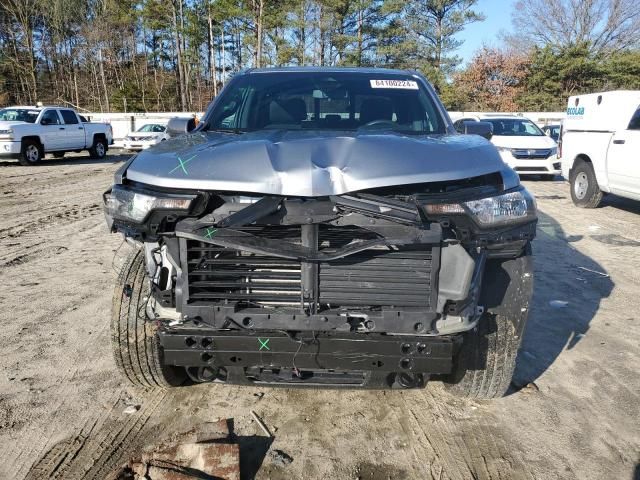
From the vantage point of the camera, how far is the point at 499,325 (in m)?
2.61

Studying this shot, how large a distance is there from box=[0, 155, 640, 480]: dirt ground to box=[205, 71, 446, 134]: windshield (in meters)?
1.76

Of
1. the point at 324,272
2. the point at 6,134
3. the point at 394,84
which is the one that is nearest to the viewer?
the point at 324,272

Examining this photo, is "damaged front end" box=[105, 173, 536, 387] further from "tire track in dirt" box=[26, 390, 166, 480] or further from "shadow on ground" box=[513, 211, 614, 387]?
"shadow on ground" box=[513, 211, 614, 387]

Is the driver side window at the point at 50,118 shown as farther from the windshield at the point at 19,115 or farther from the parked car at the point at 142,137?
the parked car at the point at 142,137

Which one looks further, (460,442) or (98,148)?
(98,148)

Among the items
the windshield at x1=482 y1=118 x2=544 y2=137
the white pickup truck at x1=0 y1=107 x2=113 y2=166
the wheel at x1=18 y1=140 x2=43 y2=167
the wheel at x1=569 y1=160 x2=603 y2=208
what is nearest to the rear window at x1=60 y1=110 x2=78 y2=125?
the white pickup truck at x1=0 y1=107 x2=113 y2=166

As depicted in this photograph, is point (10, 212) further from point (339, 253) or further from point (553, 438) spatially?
point (553, 438)

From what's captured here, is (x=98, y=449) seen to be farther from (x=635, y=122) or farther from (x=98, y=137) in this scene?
(x=98, y=137)

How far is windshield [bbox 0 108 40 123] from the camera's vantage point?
1575cm

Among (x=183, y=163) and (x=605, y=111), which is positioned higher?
(x=605, y=111)

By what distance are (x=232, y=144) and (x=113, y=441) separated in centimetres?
162

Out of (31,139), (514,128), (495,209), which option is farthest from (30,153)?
(495,209)

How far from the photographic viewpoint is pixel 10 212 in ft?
28.1

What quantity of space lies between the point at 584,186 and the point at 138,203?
30.8 ft
